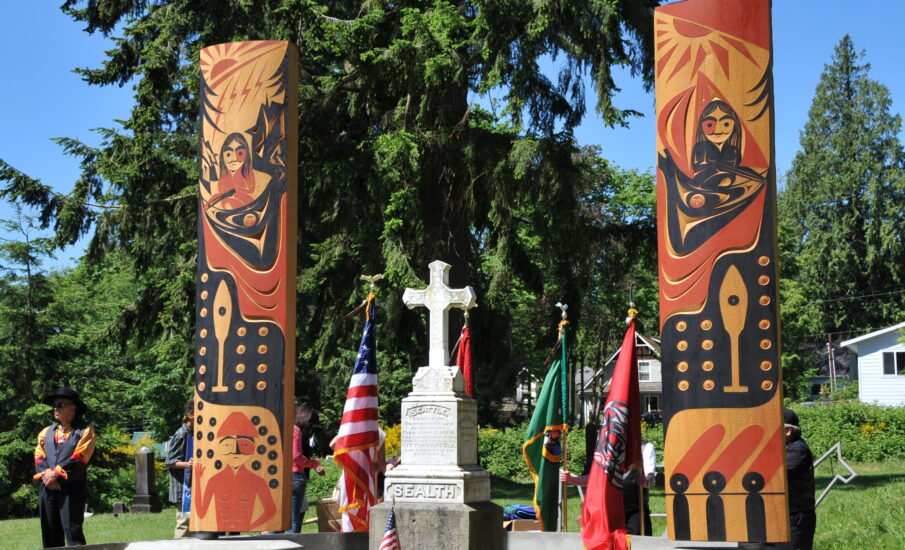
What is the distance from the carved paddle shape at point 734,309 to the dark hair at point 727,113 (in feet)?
2.93

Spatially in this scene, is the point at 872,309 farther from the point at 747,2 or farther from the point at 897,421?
the point at 747,2

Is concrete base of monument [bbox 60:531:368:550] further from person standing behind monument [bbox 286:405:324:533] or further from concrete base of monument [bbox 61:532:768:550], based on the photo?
person standing behind monument [bbox 286:405:324:533]

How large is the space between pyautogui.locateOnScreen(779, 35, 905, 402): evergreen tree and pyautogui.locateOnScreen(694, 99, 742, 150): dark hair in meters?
49.0

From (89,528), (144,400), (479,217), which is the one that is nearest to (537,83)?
(479,217)

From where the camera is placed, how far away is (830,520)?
12.6m

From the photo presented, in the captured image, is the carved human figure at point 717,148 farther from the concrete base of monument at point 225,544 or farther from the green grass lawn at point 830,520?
the green grass lawn at point 830,520

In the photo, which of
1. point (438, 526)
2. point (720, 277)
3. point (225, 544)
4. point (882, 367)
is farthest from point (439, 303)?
point (882, 367)

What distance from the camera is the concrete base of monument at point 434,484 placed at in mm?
9578

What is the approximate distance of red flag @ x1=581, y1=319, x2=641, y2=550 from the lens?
7723mm

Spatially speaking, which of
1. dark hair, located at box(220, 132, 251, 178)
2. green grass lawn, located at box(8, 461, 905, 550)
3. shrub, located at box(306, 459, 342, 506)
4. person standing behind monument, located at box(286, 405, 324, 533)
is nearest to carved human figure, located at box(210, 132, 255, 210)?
dark hair, located at box(220, 132, 251, 178)

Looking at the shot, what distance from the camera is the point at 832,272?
55438 mm

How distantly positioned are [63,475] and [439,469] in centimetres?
364

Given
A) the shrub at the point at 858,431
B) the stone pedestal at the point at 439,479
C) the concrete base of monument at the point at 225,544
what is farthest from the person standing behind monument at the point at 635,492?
the shrub at the point at 858,431

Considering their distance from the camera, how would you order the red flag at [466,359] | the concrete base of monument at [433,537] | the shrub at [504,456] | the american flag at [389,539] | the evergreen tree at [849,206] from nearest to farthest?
the american flag at [389,539] → the concrete base of monument at [433,537] → the red flag at [466,359] → the shrub at [504,456] → the evergreen tree at [849,206]
